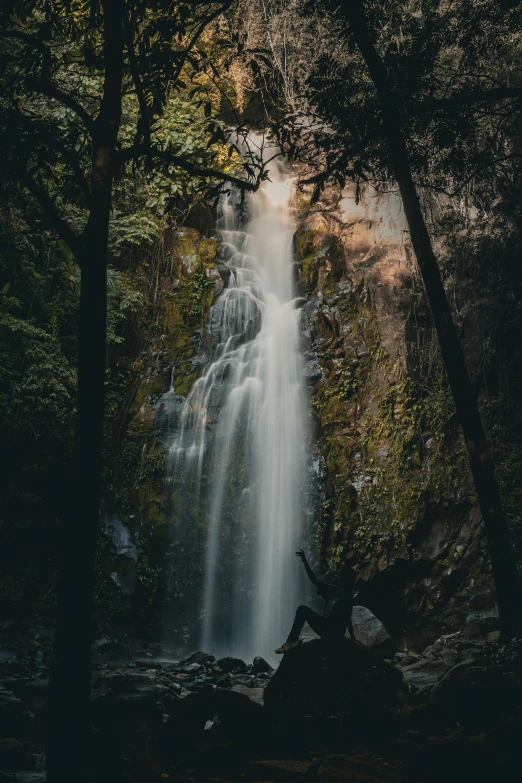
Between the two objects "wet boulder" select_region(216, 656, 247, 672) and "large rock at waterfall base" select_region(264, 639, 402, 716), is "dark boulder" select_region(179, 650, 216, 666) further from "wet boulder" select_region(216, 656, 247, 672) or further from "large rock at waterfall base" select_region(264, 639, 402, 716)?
"large rock at waterfall base" select_region(264, 639, 402, 716)

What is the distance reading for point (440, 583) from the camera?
11188mm

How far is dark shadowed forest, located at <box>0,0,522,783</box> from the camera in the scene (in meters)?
4.77

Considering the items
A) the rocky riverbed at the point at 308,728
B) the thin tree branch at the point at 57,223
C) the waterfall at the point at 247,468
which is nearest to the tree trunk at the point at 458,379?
the rocky riverbed at the point at 308,728

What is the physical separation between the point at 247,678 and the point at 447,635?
13.2 ft

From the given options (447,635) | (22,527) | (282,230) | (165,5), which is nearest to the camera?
(165,5)

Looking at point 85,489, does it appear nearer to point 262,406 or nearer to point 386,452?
point 386,452

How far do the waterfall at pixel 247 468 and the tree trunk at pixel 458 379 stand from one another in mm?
6465

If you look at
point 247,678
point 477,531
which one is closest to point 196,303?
point 477,531

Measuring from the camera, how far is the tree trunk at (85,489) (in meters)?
3.77

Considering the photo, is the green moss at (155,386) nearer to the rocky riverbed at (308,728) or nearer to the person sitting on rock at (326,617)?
the rocky riverbed at (308,728)

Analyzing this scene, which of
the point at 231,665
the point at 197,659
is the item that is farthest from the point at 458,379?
the point at 197,659

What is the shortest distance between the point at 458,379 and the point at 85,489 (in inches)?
173

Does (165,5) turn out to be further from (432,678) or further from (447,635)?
(447,635)

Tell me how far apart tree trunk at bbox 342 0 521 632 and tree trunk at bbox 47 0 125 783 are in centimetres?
331
